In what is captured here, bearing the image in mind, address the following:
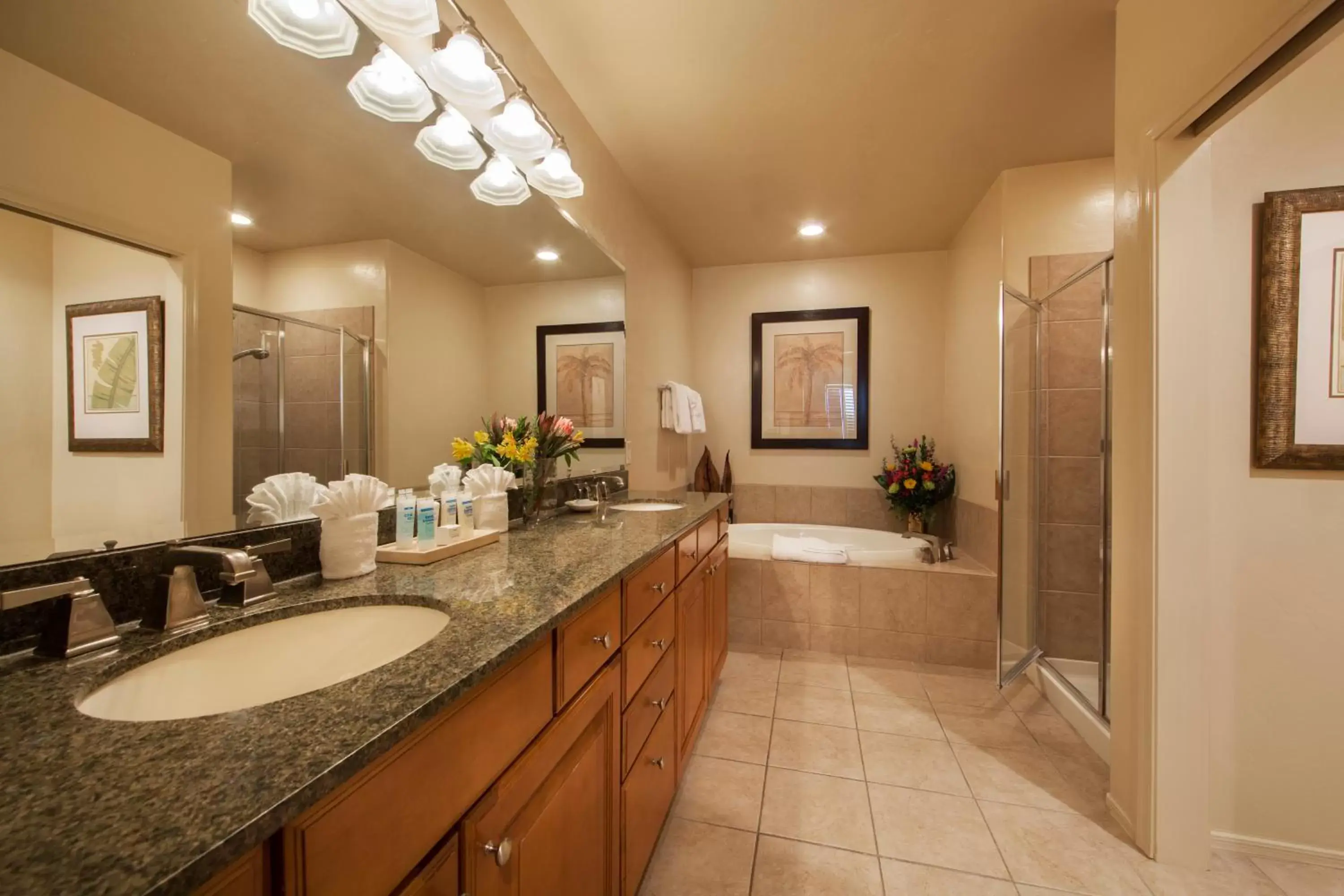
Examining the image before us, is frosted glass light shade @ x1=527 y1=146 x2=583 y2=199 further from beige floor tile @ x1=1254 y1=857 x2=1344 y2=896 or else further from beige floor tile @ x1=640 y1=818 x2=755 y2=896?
beige floor tile @ x1=1254 y1=857 x2=1344 y2=896

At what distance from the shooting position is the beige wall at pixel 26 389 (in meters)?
0.64

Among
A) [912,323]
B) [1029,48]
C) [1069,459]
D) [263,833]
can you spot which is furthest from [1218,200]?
[263,833]

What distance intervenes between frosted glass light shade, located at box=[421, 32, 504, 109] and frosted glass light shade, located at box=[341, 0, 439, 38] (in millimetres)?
108

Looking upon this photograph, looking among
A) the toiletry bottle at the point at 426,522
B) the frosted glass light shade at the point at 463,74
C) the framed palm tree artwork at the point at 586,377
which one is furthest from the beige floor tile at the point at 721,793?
the frosted glass light shade at the point at 463,74

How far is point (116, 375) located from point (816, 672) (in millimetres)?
2580

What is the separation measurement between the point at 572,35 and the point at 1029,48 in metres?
1.47

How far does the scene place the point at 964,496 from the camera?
2859mm

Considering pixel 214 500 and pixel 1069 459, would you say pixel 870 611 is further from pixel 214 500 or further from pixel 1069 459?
pixel 214 500

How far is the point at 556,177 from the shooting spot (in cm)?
164

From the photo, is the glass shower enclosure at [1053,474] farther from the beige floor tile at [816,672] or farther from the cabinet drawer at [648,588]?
the cabinet drawer at [648,588]

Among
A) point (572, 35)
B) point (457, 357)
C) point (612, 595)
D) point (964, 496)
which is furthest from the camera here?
point (964, 496)

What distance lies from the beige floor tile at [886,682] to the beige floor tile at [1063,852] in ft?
2.25

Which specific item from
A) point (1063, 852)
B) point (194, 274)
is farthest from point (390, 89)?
point (1063, 852)

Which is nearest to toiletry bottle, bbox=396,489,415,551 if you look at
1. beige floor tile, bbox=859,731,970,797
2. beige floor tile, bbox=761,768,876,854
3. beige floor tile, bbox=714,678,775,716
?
beige floor tile, bbox=761,768,876,854
